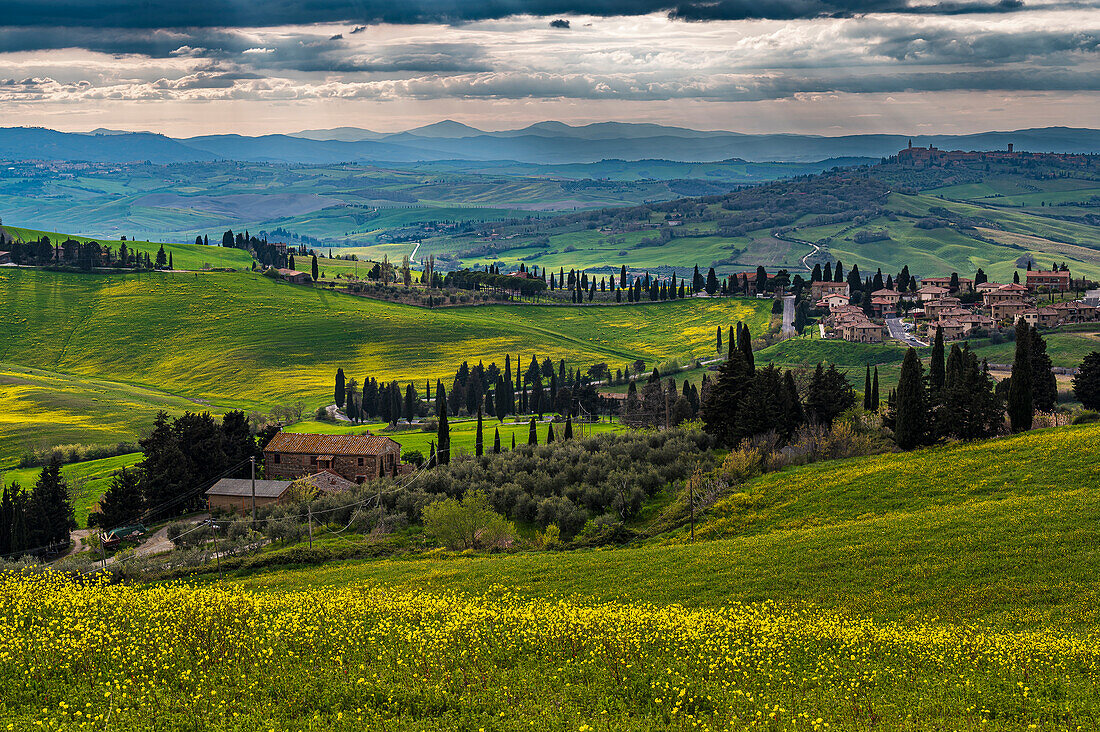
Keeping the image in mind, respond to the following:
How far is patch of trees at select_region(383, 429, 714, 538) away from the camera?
211 feet

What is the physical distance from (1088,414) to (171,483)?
261 feet

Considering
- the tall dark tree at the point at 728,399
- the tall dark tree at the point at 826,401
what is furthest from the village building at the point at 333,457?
the tall dark tree at the point at 826,401

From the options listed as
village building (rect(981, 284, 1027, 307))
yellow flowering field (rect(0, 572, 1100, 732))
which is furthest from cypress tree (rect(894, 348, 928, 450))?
village building (rect(981, 284, 1027, 307))

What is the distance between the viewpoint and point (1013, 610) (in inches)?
1273

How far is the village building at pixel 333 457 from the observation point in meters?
93.0

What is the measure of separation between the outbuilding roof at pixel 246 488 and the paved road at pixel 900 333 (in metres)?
124

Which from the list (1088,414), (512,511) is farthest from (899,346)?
(512,511)

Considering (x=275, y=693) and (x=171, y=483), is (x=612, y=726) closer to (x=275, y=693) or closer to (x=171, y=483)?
(x=275, y=693)

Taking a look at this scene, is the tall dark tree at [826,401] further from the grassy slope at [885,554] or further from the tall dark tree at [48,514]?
the tall dark tree at [48,514]

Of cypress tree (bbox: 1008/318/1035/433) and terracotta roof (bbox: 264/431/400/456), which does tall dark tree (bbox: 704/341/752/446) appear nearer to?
cypress tree (bbox: 1008/318/1035/433)

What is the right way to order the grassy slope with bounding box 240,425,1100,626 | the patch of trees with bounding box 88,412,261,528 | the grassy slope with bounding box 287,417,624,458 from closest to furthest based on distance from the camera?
the grassy slope with bounding box 240,425,1100,626, the patch of trees with bounding box 88,412,261,528, the grassy slope with bounding box 287,417,624,458

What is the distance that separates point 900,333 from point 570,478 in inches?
5148

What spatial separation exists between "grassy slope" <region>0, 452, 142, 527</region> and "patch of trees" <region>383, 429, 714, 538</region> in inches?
1546

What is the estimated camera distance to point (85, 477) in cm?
10850
